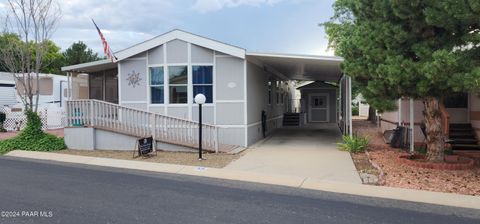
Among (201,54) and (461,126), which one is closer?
(461,126)

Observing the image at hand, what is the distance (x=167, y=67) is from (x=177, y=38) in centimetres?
104

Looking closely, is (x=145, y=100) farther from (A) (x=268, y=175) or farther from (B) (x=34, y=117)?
(A) (x=268, y=175)

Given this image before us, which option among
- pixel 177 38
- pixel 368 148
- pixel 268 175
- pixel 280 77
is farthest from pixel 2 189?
pixel 280 77

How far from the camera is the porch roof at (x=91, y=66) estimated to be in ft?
52.0

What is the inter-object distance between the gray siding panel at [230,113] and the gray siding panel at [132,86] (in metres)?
2.73

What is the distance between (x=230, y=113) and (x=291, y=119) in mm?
12189

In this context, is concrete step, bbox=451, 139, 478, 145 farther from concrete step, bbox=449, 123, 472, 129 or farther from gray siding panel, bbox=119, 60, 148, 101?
gray siding panel, bbox=119, 60, 148, 101

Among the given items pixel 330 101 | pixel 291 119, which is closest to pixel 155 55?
pixel 291 119

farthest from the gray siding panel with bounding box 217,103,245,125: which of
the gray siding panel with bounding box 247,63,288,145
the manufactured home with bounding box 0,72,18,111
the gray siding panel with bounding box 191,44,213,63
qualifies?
the manufactured home with bounding box 0,72,18,111

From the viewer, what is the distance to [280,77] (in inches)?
912

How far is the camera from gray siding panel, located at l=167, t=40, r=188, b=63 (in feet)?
46.9

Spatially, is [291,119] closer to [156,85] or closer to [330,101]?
[330,101]

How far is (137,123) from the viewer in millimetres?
13336

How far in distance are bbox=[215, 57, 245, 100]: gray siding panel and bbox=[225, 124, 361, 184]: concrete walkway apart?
1.95 meters
